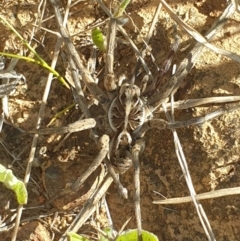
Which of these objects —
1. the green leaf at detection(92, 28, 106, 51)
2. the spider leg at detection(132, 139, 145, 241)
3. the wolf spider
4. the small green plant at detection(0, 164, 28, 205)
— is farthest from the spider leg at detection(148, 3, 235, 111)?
the small green plant at detection(0, 164, 28, 205)

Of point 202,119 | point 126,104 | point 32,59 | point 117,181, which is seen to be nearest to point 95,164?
point 117,181

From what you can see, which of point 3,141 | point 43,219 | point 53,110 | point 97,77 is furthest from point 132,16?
point 43,219

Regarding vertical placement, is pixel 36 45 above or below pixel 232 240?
above

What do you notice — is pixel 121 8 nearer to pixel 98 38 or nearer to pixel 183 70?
pixel 98 38

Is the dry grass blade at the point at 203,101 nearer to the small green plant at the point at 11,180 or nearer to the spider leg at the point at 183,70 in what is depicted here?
the spider leg at the point at 183,70

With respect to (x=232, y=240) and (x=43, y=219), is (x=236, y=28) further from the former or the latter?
(x=43, y=219)

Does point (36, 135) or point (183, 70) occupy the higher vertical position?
point (183, 70)

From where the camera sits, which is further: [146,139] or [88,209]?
[146,139]
